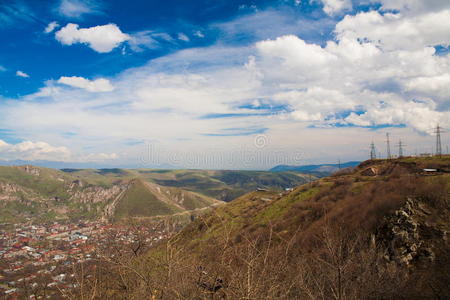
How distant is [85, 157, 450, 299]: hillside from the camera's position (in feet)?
24.6

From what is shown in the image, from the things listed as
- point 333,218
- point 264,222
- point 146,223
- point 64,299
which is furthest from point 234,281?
point 264,222

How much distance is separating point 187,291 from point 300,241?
34.0 metres

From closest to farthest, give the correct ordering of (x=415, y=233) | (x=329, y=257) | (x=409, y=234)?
(x=329, y=257) < (x=415, y=233) < (x=409, y=234)

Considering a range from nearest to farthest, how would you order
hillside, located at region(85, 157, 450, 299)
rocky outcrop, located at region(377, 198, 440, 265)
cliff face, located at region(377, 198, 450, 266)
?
hillside, located at region(85, 157, 450, 299) < cliff face, located at region(377, 198, 450, 266) < rocky outcrop, located at region(377, 198, 440, 265)

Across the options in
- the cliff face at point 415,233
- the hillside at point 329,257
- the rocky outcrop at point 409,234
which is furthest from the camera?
the rocky outcrop at point 409,234

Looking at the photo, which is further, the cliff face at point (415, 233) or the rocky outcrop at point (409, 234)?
the rocky outcrop at point (409, 234)

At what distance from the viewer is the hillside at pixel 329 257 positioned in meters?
7.51

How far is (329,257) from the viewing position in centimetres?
2400

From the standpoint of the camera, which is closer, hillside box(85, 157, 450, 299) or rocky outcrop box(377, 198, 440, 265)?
hillside box(85, 157, 450, 299)

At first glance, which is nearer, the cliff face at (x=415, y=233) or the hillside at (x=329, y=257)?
the hillside at (x=329, y=257)

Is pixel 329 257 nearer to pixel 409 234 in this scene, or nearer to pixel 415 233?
pixel 409 234

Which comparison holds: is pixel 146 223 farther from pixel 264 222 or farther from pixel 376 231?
pixel 264 222

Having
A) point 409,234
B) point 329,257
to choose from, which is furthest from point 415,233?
point 329,257

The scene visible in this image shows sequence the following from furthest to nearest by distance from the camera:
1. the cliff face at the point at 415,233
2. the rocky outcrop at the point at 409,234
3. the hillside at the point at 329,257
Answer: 1. the rocky outcrop at the point at 409,234
2. the cliff face at the point at 415,233
3. the hillside at the point at 329,257
